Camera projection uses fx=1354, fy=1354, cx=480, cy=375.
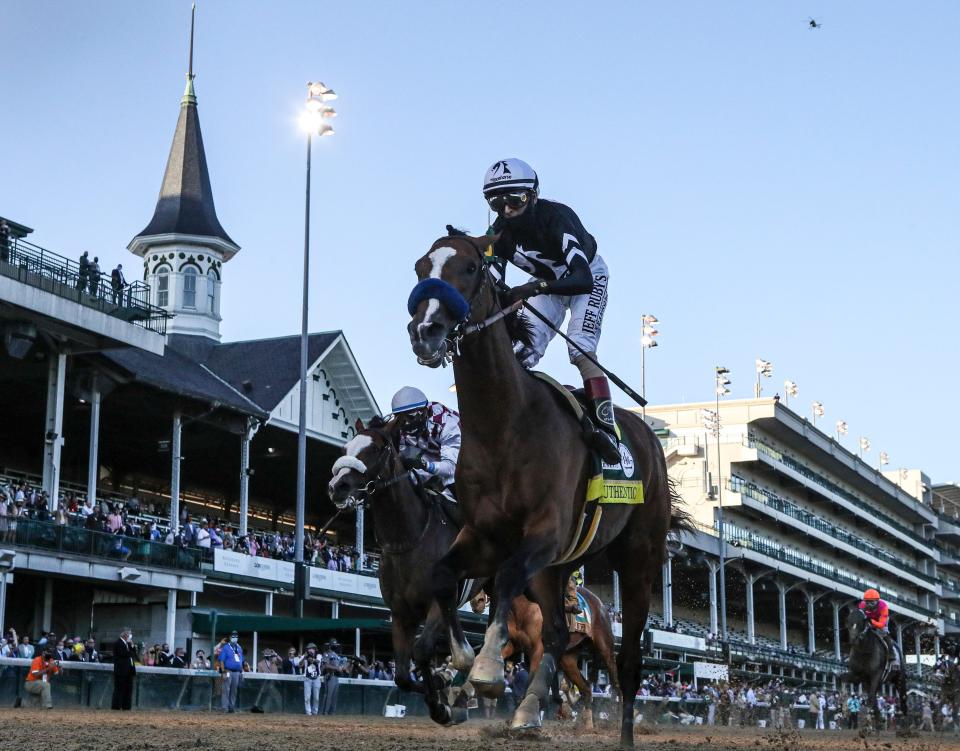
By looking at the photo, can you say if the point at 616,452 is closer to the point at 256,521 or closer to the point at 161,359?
the point at 161,359

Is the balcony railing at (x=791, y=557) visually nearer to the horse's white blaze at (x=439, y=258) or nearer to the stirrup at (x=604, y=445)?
the stirrup at (x=604, y=445)

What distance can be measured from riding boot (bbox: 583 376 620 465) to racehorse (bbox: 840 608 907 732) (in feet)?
51.8

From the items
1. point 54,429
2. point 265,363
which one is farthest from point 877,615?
point 265,363

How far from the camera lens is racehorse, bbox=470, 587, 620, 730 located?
15.9 meters

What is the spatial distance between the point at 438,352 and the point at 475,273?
27.6 inches

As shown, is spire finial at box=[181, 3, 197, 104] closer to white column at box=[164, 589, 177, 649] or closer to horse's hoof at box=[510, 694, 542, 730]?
white column at box=[164, 589, 177, 649]

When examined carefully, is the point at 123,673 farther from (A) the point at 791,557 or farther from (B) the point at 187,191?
(A) the point at 791,557

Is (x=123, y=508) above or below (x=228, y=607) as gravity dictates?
above

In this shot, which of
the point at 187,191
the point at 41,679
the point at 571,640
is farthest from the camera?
the point at 187,191

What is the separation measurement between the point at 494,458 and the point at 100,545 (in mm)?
24781

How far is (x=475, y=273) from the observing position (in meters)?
7.80

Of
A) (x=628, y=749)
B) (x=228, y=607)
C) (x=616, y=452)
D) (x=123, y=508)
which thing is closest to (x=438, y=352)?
(x=616, y=452)

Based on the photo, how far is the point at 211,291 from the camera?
5466cm

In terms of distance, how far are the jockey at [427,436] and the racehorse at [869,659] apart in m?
12.3
